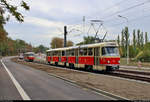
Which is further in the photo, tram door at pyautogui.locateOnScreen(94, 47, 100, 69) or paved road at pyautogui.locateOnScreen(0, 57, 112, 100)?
tram door at pyautogui.locateOnScreen(94, 47, 100, 69)

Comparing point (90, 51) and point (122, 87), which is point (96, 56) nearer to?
point (90, 51)

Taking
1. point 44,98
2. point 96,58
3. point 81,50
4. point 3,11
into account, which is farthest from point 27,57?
point 44,98

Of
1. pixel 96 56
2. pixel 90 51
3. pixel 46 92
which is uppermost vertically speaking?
pixel 90 51

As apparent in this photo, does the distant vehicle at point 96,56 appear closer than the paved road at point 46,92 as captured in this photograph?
No

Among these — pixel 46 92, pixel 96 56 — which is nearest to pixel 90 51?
pixel 96 56

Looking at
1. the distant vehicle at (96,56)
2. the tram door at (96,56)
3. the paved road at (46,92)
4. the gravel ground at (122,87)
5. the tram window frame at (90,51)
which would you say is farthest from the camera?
the tram window frame at (90,51)

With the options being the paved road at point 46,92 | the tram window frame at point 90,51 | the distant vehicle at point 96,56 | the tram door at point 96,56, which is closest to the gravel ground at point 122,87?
the paved road at point 46,92

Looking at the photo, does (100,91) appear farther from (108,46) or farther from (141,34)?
(141,34)

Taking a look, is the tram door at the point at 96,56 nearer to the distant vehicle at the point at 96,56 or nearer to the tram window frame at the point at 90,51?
the distant vehicle at the point at 96,56

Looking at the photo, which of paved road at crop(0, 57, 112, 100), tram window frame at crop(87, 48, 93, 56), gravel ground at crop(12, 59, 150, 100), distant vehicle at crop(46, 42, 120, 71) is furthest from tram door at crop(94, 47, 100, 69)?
paved road at crop(0, 57, 112, 100)

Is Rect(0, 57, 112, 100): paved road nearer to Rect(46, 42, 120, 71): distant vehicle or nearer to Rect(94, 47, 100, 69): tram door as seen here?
Rect(46, 42, 120, 71): distant vehicle

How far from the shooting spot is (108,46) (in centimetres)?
2339

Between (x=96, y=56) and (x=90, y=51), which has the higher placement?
(x=90, y=51)

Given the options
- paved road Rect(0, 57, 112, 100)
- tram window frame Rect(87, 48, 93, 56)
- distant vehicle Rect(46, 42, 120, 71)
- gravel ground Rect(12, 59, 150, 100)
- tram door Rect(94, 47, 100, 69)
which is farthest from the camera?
tram window frame Rect(87, 48, 93, 56)
